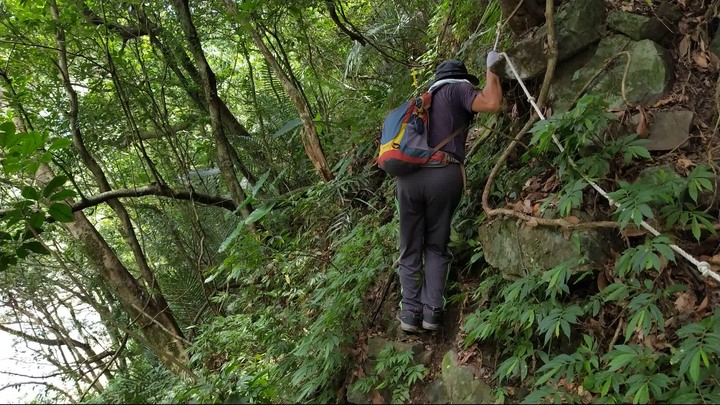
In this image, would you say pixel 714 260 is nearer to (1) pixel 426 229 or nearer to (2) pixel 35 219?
(1) pixel 426 229

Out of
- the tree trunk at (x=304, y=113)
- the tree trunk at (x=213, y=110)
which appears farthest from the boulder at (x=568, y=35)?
the tree trunk at (x=213, y=110)

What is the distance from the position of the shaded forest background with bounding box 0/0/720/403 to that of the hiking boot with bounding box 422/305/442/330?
189 mm

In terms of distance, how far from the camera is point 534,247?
328cm

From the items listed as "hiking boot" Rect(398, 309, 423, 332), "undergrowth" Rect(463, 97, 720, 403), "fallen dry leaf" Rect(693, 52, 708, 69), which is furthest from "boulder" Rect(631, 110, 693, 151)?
"hiking boot" Rect(398, 309, 423, 332)

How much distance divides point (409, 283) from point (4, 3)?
21.4ft

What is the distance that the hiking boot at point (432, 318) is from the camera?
3.65 m

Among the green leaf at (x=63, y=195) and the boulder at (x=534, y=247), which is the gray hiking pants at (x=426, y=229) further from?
the green leaf at (x=63, y=195)

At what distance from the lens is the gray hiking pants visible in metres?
3.57

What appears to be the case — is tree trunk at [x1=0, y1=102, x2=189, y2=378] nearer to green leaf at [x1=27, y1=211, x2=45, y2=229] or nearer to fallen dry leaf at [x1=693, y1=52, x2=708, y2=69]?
green leaf at [x1=27, y1=211, x2=45, y2=229]

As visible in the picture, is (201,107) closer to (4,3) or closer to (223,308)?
(4,3)

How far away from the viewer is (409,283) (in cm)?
382

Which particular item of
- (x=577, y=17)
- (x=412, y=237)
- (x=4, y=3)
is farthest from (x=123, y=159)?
(x=577, y=17)

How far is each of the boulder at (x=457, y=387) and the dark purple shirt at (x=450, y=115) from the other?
156 centimetres

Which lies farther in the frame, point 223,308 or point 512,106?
point 223,308
